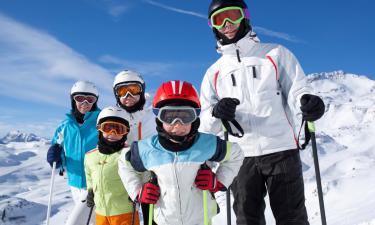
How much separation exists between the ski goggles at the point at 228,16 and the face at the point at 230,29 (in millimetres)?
44

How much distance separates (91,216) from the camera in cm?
642

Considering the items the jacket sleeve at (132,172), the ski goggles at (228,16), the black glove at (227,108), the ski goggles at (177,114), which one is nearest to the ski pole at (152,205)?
the jacket sleeve at (132,172)

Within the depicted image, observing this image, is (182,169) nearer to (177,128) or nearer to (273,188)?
(177,128)

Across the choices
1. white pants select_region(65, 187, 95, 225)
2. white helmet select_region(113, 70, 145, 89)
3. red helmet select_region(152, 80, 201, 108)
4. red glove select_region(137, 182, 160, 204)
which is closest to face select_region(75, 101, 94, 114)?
white helmet select_region(113, 70, 145, 89)

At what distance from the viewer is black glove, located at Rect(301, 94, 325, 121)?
4.63 m

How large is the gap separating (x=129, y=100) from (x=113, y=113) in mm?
669

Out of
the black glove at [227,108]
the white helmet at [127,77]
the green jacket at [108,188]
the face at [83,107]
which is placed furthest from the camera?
the face at [83,107]

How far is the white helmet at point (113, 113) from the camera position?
6.11 m

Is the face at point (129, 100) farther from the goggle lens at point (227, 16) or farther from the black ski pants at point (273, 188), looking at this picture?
the black ski pants at point (273, 188)

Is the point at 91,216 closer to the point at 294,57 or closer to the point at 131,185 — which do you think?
the point at 131,185

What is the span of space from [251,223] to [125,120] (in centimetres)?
258

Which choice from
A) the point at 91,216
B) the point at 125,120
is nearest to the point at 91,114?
the point at 125,120

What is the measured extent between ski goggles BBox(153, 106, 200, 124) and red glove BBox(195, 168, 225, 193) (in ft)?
2.02

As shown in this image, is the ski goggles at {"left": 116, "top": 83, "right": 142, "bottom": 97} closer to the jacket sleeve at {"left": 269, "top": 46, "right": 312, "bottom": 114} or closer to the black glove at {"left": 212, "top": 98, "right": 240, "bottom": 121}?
the black glove at {"left": 212, "top": 98, "right": 240, "bottom": 121}
